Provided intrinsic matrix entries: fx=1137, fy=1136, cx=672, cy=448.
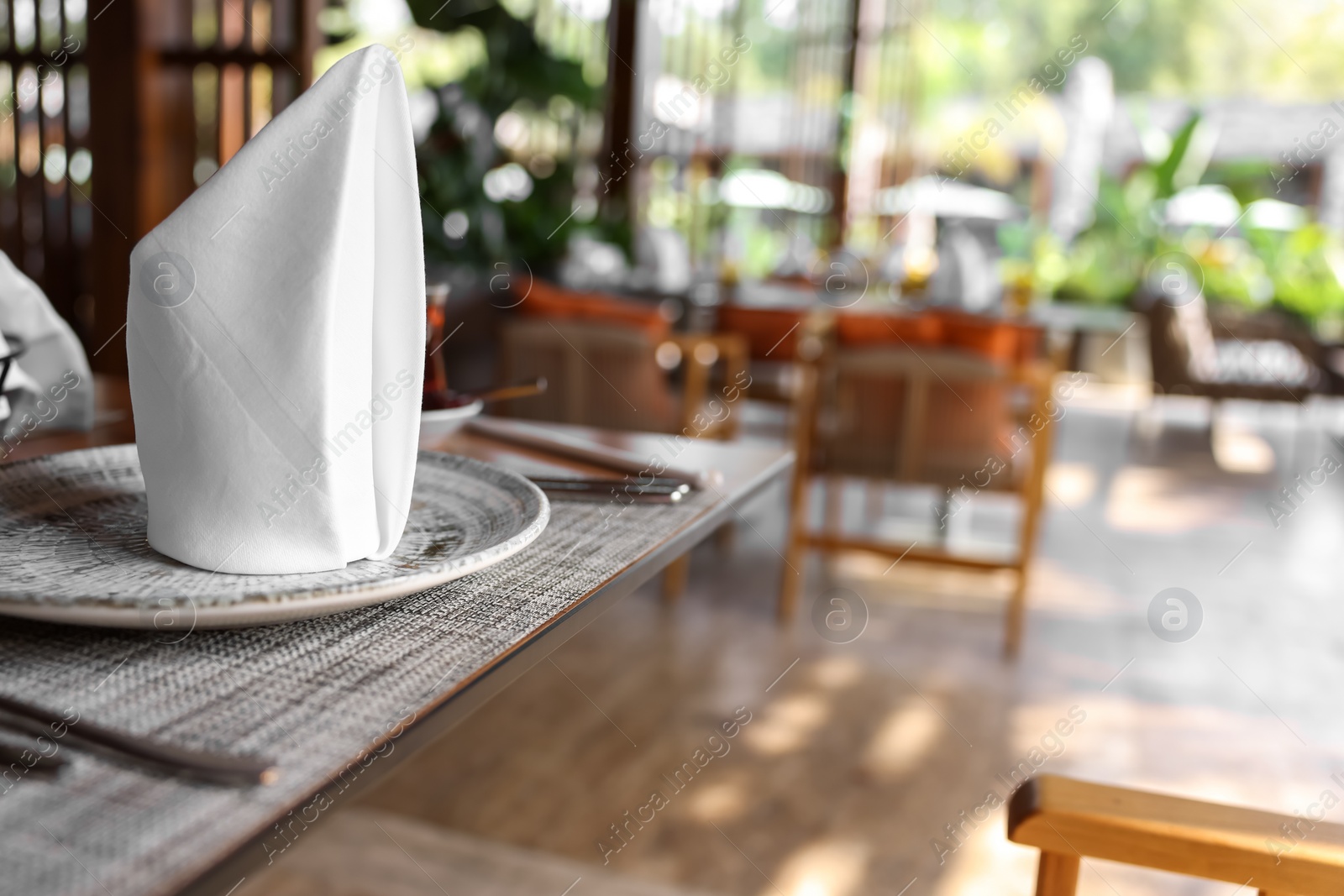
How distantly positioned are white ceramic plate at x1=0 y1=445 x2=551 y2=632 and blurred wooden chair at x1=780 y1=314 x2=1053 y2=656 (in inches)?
91.4

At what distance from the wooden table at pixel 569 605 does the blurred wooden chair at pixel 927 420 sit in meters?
1.95

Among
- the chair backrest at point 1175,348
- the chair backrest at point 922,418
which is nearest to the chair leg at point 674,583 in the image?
the chair backrest at point 922,418

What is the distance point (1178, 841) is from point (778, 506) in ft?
12.3

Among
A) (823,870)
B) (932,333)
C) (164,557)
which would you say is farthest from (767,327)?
(164,557)

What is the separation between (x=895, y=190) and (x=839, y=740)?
7151 millimetres

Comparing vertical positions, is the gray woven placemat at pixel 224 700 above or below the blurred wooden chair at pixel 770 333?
above

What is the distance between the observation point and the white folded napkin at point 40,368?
37.3 inches

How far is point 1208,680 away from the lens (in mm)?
2812

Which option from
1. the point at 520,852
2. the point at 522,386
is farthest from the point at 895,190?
the point at 522,386

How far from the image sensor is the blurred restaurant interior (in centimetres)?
186

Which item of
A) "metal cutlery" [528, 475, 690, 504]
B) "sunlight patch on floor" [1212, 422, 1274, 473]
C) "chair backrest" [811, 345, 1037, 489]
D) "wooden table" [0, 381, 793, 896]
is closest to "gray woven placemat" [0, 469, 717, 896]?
"wooden table" [0, 381, 793, 896]

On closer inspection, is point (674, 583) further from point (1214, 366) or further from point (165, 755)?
point (1214, 366)

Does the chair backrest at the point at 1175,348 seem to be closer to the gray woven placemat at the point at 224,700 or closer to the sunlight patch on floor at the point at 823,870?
the sunlight patch on floor at the point at 823,870

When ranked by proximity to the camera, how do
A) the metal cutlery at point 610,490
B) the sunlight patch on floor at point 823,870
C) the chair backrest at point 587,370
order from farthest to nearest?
the chair backrest at point 587,370 → the sunlight patch on floor at point 823,870 → the metal cutlery at point 610,490
